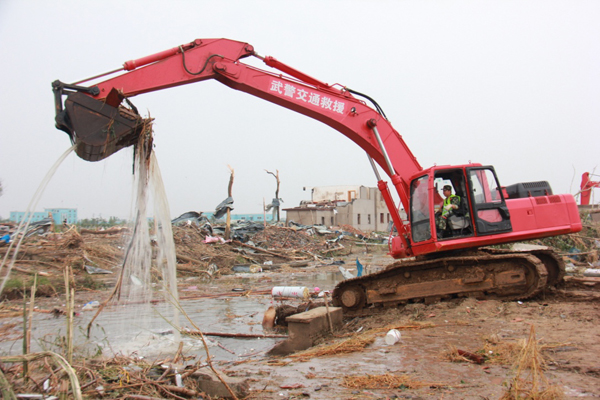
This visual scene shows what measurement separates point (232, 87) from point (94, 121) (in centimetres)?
268

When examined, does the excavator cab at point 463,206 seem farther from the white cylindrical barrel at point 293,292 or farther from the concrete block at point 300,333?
the white cylindrical barrel at point 293,292

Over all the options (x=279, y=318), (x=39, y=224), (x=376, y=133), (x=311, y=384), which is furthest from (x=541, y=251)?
(x=39, y=224)

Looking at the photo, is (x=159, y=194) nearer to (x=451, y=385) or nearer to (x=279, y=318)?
(x=279, y=318)

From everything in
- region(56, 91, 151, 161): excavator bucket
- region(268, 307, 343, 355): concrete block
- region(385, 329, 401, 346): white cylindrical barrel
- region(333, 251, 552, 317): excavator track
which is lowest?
region(268, 307, 343, 355): concrete block

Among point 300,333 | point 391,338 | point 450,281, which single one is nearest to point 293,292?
point 300,333

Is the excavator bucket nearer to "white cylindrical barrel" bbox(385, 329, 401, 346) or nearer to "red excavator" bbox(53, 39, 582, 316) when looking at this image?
"red excavator" bbox(53, 39, 582, 316)

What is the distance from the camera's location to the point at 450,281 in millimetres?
7480

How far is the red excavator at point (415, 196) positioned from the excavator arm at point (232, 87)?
0.06ft

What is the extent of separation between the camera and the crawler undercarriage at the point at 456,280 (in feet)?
23.3

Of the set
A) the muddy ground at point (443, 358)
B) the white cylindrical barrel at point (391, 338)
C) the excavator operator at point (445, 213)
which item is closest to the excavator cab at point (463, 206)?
the excavator operator at point (445, 213)

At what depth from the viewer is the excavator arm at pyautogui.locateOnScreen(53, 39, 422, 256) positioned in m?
5.70

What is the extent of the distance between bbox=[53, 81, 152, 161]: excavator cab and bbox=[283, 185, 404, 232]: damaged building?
105 feet

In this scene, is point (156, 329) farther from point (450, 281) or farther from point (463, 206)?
point (463, 206)

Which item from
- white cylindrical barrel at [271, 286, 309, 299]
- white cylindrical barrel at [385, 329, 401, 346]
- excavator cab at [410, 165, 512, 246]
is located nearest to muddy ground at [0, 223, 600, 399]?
white cylindrical barrel at [385, 329, 401, 346]
